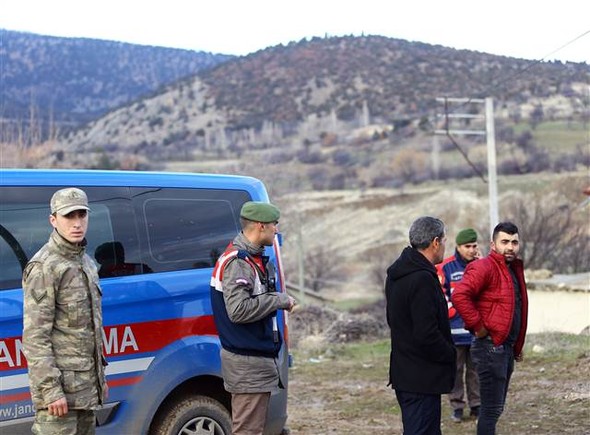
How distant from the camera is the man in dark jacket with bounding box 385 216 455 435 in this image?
16.1 feet

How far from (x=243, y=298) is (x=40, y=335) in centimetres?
115

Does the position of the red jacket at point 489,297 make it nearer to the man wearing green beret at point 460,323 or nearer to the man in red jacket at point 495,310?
the man in red jacket at point 495,310

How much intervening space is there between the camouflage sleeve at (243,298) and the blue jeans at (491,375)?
5.26 ft

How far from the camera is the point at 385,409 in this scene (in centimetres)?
916

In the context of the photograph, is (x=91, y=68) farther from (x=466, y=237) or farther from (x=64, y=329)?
(x=64, y=329)

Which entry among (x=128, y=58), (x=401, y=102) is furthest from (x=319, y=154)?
(x=128, y=58)

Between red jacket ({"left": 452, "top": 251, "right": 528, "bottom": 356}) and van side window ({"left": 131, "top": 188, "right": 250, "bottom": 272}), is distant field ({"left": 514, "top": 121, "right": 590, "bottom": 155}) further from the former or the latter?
van side window ({"left": 131, "top": 188, "right": 250, "bottom": 272})

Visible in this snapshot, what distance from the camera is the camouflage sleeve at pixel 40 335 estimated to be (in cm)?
415

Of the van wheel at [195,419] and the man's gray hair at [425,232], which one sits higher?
the man's gray hair at [425,232]

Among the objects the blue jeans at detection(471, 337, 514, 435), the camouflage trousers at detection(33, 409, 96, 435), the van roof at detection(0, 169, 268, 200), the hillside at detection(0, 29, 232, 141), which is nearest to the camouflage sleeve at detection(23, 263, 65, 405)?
the camouflage trousers at detection(33, 409, 96, 435)

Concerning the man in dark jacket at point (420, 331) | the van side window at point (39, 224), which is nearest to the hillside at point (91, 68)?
the van side window at point (39, 224)

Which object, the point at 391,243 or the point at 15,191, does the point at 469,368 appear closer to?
the point at 15,191

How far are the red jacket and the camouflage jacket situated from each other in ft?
8.18

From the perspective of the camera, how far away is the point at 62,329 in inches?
170
